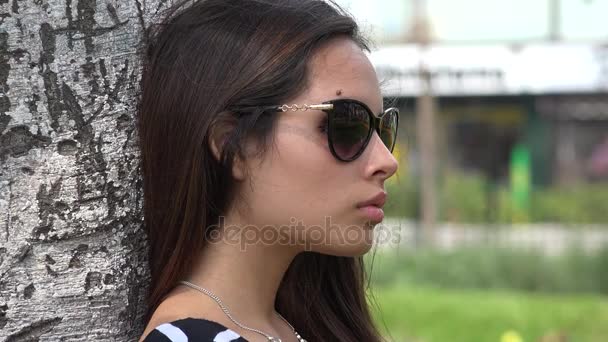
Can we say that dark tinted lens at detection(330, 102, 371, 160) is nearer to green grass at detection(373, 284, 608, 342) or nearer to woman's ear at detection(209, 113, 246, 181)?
woman's ear at detection(209, 113, 246, 181)

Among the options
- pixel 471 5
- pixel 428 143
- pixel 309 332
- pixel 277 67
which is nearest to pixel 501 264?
pixel 428 143

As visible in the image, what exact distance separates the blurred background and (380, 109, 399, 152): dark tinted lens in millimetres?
235

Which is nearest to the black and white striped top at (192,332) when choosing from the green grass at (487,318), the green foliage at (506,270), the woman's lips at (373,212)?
the woman's lips at (373,212)

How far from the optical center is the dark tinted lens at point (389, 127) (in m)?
1.71

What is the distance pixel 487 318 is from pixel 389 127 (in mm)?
3829

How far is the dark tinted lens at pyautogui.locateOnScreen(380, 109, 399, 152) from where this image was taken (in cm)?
171

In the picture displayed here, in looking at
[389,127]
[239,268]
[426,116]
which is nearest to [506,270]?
[426,116]

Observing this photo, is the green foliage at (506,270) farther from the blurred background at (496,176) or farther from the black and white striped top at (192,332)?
the black and white striped top at (192,332)

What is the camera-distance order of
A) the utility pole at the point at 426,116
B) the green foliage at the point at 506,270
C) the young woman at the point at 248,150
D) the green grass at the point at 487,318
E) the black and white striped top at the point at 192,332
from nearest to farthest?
the black and white striped top at the point at 192,332 → the young woman at the point at 248,150 → the green grass at the point at 487,318 → the green foliage at the point at 506,270 → the utility pole at the point at 426,116

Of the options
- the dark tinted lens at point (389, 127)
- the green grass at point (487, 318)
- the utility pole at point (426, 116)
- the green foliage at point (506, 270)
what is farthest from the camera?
the utility pole at point (426, 116)

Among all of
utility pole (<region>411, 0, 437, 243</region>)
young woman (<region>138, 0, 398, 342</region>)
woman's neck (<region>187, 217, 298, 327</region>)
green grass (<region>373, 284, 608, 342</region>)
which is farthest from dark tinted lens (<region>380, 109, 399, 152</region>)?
utility pole (<region>411, 0, 437, 243</region>)

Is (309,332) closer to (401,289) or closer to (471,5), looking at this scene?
(401,289)

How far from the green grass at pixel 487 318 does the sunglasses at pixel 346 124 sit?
3013 millimetres

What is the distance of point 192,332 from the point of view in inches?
57.9
